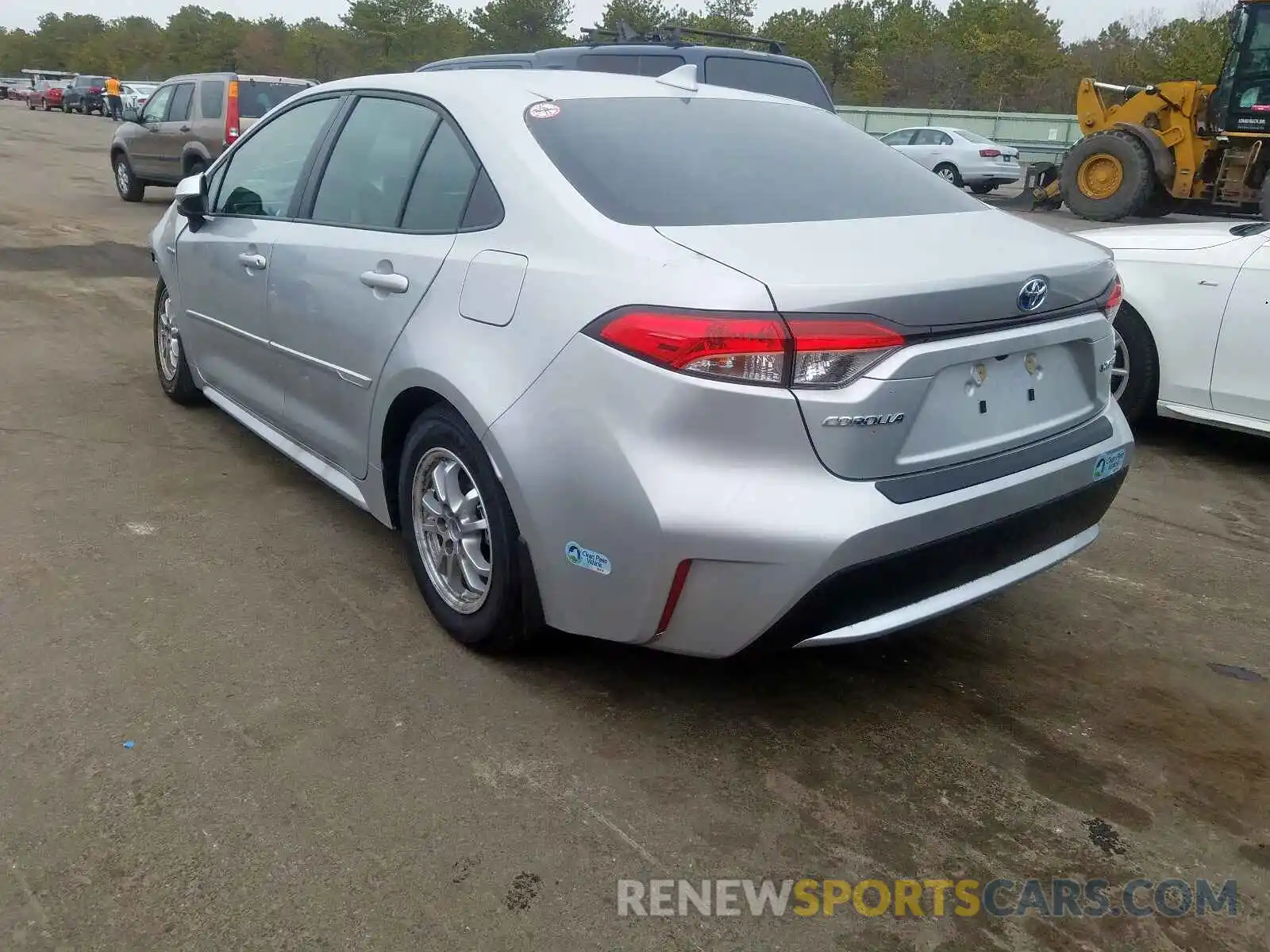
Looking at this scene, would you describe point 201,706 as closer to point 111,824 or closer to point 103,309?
point 111,824

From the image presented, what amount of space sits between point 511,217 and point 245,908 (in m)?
1.82

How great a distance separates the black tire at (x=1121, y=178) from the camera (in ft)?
53.6

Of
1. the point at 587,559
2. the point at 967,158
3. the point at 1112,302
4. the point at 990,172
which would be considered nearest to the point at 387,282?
the point at 587,559

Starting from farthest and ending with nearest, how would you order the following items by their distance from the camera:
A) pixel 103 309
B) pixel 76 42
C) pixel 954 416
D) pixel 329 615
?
pixel 76 42, pixel 103 309, pixel 329 615, pixel 954 416

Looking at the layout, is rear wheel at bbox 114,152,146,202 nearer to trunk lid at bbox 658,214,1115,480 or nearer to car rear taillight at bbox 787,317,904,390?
trunk lid at bbox 658,214,1115,480

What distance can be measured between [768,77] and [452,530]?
6.60m

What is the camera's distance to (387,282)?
335cm

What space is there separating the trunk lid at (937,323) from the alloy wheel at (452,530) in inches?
38.2

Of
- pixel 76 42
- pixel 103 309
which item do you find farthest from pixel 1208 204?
pixel 76 42

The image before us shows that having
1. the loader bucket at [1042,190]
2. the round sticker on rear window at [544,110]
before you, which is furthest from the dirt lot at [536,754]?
the loader bucket at [1042,190]

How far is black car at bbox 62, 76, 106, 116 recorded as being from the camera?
4738 cm

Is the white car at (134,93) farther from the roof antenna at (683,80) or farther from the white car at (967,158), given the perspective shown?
the roof antenna at (683,80)

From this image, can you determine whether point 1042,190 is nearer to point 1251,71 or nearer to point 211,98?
point 1251,71

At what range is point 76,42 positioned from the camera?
108 m
